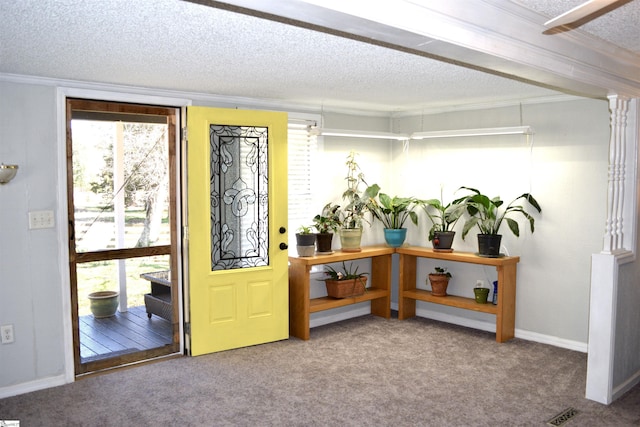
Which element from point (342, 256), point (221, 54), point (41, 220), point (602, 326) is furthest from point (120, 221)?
point (602, 326)

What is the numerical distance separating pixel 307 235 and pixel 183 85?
174 cm

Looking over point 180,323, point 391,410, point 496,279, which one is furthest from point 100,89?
point 496,279

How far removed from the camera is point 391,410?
346cm

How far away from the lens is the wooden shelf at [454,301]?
4.98 metres

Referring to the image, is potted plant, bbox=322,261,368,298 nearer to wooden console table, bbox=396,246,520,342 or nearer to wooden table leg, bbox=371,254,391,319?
wooden table leg, bbox=371,254,391,319

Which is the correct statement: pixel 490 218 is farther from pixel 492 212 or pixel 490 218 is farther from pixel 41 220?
pixel 41 220

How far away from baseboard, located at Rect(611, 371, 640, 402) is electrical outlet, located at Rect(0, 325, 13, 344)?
4.22m

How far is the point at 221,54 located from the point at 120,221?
3316 mm

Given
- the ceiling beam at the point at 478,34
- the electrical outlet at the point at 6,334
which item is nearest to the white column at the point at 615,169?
the ceiling beam at the point at 478,34

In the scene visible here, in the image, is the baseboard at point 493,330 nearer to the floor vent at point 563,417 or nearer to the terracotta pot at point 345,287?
the terracotta pot at point 345,287

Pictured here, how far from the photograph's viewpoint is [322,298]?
17.7ft

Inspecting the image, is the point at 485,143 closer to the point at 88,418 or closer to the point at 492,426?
the point at 492,426

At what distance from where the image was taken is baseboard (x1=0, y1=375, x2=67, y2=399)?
3.73 metres

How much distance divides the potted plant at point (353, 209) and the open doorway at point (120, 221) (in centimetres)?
178
